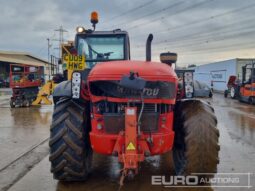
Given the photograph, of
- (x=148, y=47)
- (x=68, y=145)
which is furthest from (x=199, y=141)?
(x=68, y=145)

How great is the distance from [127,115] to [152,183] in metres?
1.35

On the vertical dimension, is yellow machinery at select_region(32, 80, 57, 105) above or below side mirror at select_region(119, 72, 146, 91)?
below

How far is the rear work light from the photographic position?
4.80 meters

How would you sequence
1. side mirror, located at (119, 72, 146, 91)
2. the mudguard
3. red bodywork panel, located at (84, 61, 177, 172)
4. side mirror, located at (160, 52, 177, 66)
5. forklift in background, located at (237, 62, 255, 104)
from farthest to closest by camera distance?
forklift in background, located at (237, 62, 255, 104)
side mirror, located at (160, 52, 177, 66)
the mudguard
red bodywork panel, located at (84, 61, 177, 172)
side mirror, located at (119, 72, 146, 91)

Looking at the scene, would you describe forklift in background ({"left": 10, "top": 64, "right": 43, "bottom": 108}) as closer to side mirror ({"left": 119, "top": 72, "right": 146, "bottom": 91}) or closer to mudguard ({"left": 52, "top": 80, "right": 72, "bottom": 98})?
mudguard ({"left": 52, "top": 80, "right": 72, "bottom": 98})

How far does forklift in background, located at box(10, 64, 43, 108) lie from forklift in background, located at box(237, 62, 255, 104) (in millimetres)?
12715

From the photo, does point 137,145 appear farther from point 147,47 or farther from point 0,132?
Answer: point 0,132

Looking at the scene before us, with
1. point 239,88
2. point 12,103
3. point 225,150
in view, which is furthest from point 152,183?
point 239,88

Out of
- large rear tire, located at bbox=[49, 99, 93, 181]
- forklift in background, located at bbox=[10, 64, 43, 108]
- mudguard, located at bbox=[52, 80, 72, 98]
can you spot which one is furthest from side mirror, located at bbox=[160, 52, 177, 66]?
forklift in background, located at bbox=[10, 64, 43, 108]

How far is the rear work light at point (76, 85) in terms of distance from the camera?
15.8ft

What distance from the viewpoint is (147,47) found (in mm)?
5203

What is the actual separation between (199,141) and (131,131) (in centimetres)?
112

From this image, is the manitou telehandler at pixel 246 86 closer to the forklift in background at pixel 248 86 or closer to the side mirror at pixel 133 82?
the forklift in background at pixel 248 86

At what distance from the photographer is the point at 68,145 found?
484 cm
